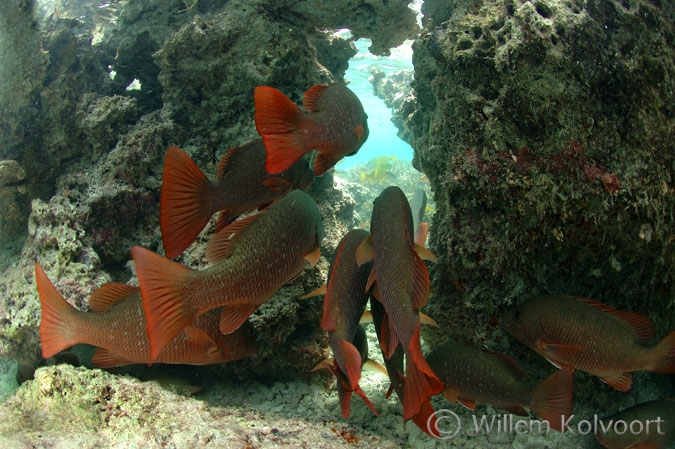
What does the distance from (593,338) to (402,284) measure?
4.73 ft

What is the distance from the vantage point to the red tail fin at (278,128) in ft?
6.95

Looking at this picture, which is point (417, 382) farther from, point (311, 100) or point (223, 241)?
point (311, 100)

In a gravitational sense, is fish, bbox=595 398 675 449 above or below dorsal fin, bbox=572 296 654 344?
below

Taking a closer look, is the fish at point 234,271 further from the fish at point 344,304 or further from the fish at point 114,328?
the fish at point 114,328

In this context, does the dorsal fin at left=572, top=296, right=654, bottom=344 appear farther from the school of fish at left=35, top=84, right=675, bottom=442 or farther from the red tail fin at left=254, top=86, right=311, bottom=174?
the red tail fin at left=254, top=86, right=311, bottom=174

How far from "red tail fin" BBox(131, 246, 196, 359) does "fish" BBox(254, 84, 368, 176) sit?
819mm

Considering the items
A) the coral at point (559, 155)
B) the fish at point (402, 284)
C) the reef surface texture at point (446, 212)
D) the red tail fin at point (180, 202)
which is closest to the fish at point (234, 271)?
the red tail fin at point (180, 202)

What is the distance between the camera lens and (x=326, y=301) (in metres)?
2.15

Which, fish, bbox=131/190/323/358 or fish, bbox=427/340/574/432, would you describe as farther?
fish, bbox=427/340/574/432

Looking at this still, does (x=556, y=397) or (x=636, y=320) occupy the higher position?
(x=636, y=320)

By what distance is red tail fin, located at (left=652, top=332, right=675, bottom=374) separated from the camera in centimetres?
234

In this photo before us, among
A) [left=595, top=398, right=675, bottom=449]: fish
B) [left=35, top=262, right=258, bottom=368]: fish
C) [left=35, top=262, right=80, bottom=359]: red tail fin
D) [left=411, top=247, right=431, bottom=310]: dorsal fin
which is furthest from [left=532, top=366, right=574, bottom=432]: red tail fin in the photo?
[left=35, top=262, right=80, bottom=359]: red tail fin

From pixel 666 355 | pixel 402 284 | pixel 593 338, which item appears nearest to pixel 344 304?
pixel 402 284

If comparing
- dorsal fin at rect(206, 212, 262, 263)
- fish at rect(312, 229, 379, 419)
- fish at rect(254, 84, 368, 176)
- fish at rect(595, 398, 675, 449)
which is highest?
fish at rect(254, 84, 368, 176)
